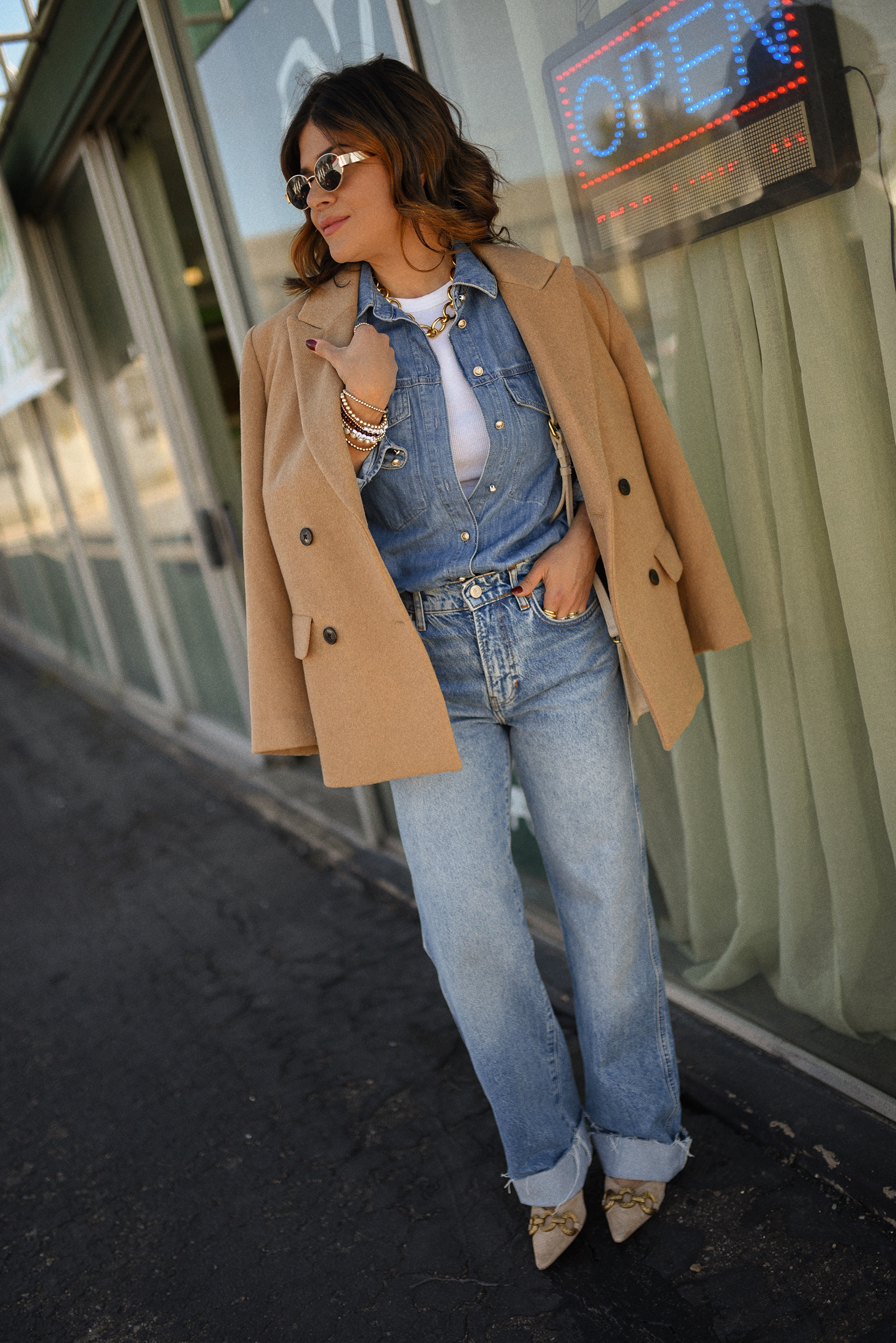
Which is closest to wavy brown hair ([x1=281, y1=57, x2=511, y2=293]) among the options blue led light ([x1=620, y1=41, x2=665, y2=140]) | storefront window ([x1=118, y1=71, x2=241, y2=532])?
blue led light ([x1=620, y1=41, x2=665, y2=140])

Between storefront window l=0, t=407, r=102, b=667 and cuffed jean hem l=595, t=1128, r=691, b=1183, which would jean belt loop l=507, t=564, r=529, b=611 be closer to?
cuffed jean hem l=595, t=1128, r=691, b=1183

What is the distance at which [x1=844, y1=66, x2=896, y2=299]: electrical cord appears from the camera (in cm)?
164

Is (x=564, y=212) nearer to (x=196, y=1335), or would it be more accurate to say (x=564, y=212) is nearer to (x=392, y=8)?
(x=392, y=8)

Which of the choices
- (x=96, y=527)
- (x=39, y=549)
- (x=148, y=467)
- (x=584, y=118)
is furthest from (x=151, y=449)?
(x=39, y=549)

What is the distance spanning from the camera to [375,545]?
1.73 meters

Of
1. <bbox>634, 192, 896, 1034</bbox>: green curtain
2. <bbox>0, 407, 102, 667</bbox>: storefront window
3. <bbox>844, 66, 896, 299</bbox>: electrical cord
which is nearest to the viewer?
<bbox>844, 66, 896, 299</bbox>: electrical cord

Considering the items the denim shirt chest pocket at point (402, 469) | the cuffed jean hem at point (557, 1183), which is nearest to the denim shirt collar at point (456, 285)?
the denim shirt chest pocket at point (402, 469)

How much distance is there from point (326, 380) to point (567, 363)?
410mm

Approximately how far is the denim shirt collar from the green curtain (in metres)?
0.51

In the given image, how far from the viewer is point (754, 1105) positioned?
227 centimetres

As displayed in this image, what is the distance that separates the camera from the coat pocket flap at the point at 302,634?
1.82 metres

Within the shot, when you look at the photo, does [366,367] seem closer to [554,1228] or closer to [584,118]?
[584,118]

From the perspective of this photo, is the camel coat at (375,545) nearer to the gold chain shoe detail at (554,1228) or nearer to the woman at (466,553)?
the woman at (466,553)

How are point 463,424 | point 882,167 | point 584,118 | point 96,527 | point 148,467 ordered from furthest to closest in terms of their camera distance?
point 96,527 < point 148,467 < point 584,118 < point 463,424 < point 882,167
